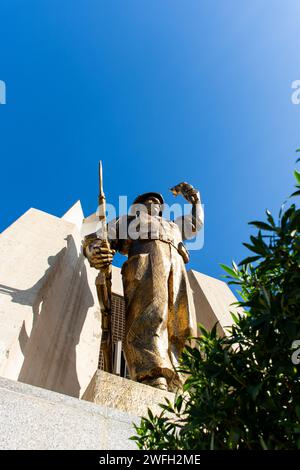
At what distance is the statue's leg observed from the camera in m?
4.03

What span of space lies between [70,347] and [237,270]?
349 centimetres

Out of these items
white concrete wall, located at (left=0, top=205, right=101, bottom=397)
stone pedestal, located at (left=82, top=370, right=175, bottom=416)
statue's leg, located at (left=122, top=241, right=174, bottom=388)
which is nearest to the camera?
stone pedestal, located at (left=82, top=370, right=175, bottom=416)

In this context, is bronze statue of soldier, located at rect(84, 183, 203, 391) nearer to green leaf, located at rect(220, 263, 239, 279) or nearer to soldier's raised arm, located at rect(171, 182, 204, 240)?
soldier's raised arm, located at rect(171, 182, 204, 240)

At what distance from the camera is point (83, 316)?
579 cm

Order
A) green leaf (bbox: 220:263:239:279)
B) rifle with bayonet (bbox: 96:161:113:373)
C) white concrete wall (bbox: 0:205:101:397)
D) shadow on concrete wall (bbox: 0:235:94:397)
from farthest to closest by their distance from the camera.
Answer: rifle with bayonet (bbox: 96:161:113:373) → shadow on concrete wall (bbox: 0:235:94:397) → white concrete wall (bbox: 0:205:101:397) → green leaf (bbox: 220:263:239:279)

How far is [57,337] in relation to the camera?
207 inches

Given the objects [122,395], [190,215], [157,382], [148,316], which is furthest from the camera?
[190,215]

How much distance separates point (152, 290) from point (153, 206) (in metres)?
1.73

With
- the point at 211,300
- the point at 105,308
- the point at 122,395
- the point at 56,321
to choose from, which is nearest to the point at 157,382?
the point at 122,395

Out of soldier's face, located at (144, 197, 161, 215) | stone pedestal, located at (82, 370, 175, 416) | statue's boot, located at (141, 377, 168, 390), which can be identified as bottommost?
stone pedestal, located at (82, 370, 175, 416)

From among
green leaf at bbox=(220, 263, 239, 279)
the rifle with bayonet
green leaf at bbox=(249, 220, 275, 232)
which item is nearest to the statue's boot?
the rifle with bayonet

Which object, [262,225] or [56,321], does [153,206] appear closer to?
[56,321]

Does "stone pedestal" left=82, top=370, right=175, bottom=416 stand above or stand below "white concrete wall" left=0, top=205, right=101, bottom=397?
below

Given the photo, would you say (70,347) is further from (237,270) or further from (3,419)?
(237,270)
